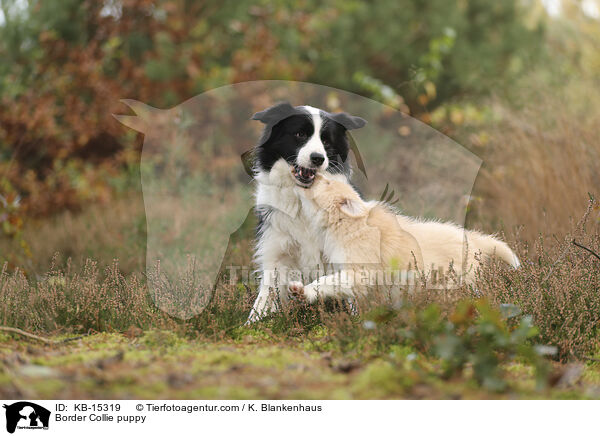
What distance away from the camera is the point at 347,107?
8062 mm

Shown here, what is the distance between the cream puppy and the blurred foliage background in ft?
Result: 6.64

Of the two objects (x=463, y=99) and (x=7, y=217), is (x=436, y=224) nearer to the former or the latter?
(x=7, y=217)

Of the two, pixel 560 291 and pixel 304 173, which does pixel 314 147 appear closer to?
pixel 304 173

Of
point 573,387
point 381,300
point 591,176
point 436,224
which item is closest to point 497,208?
point 591,176

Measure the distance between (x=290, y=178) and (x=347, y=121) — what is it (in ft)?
1.93

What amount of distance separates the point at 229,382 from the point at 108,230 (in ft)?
17.2

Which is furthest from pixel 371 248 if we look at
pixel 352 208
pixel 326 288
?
pixel 326 288

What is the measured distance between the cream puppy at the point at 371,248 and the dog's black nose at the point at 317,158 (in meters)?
0.15

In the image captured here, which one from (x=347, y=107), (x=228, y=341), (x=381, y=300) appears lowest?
(x=228, y=341)

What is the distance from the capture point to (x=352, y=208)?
4.20 meters
